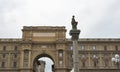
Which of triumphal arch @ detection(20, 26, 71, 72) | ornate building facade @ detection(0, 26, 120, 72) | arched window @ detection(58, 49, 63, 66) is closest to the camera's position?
triumphal arch @ detection(20, 26, 71, 72)

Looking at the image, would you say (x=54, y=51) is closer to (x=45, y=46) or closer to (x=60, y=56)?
(x=60, y=56)

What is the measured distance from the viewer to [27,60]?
78625mm

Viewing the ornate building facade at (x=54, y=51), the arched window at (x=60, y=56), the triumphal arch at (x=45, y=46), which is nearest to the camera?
the triumphal arch at (x=45, y=46)

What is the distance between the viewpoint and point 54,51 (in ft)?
263

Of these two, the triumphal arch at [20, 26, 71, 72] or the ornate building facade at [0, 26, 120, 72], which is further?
the ornate building facade at [0, 26, 120, 72]

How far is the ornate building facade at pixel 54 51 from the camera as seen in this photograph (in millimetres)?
79125

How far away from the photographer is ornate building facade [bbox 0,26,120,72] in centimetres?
7912

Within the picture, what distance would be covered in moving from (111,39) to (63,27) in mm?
16402

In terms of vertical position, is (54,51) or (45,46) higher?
(45,46)

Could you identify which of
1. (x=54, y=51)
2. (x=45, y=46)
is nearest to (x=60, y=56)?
(x=54, y=51)

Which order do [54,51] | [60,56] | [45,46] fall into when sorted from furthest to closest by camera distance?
1. [54,51]
2. [45,46]
3. [60,56]

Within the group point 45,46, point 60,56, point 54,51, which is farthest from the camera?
point 54,51

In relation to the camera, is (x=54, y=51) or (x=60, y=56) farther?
(x=54, y=51)

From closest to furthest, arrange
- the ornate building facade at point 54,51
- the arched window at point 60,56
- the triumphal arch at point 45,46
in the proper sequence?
the triumphal arch at point 45,46 < the arched window at point 60,56 < the ornate building facade at point 54,51
